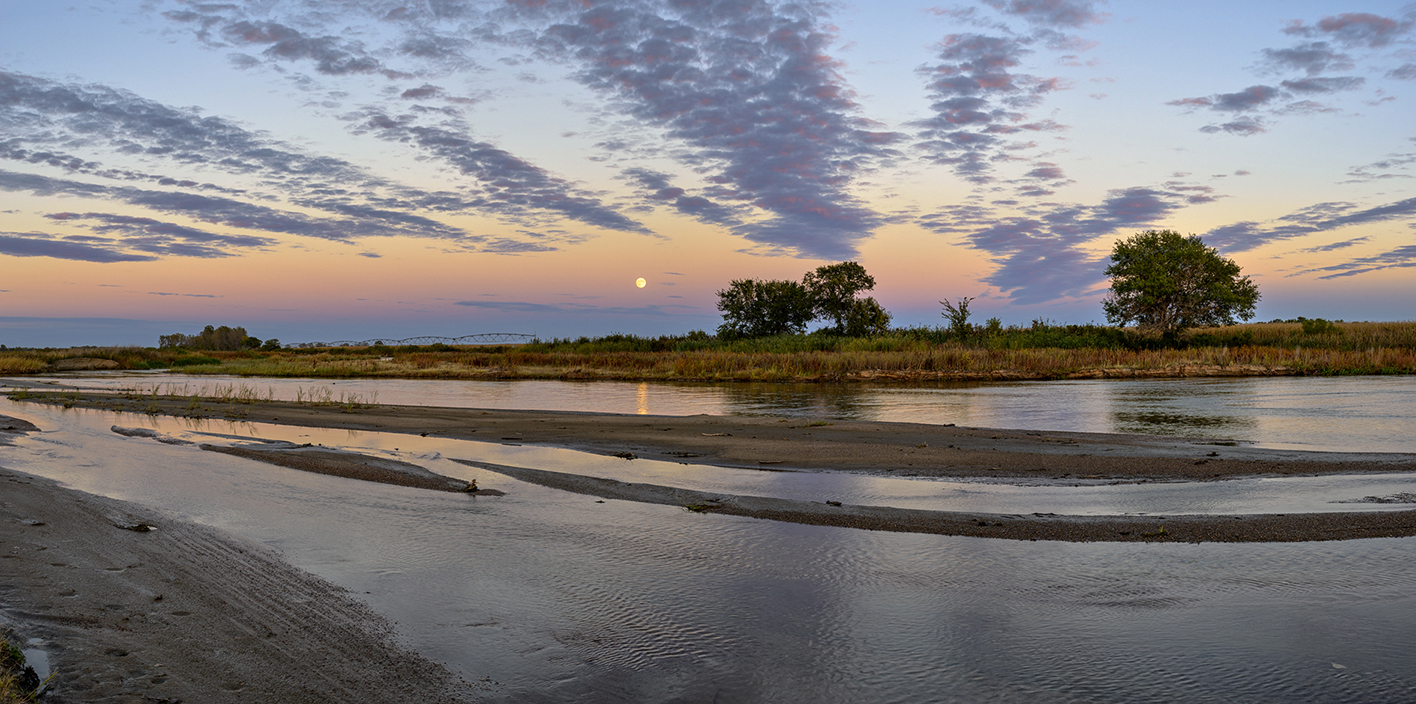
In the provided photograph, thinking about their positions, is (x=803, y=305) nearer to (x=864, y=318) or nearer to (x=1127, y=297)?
(x=864, y=318)

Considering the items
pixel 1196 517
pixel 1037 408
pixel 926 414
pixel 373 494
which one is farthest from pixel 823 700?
pixel 1037 408

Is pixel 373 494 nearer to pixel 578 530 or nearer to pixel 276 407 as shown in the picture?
pixel 578 530

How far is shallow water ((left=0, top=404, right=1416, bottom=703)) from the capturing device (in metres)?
4.62

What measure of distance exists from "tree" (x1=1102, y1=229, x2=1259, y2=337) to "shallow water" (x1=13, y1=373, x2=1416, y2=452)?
2871 centimetres

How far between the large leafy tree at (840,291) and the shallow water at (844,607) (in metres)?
69.8

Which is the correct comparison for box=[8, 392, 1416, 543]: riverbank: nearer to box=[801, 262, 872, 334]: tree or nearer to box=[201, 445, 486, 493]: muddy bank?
box=[201, 445, 486, 493]: muddy bank

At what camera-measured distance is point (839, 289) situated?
77812 mm

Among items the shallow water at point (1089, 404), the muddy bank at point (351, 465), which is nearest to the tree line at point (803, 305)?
the shallow water at point (1089, 404)

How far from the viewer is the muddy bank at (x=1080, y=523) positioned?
305 inches

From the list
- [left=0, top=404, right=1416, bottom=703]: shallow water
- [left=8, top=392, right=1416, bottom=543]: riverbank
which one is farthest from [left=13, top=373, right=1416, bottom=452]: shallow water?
[left=0, top=404, right=1416, bottom=703]: shallow water

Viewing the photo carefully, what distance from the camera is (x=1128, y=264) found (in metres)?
71.4

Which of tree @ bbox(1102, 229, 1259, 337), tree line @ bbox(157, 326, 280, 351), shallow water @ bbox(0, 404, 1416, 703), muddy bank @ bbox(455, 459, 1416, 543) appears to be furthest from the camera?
tree line @ bbox(157, 326, 280, 351)

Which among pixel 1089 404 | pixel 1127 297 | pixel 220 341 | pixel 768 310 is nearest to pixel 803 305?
pixel 768 310

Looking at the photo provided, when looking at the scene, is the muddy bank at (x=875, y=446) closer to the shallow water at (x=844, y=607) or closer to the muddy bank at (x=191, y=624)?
the shallow water at (x=844, y=607)
